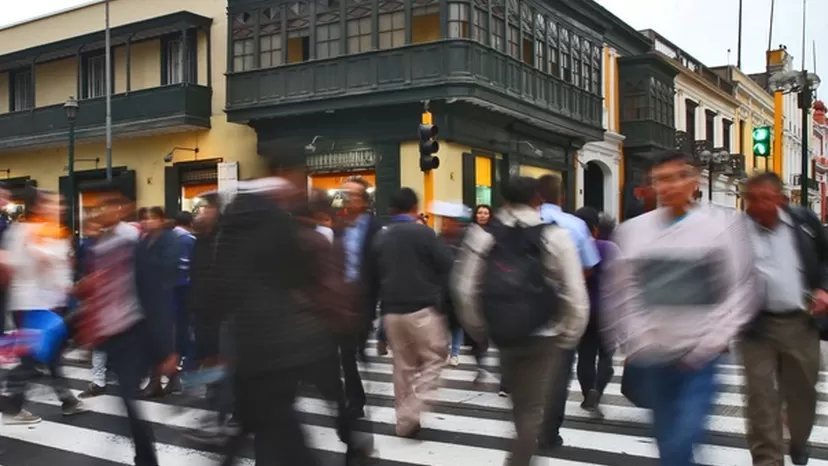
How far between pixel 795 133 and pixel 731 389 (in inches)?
2234

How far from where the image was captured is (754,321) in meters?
5.11

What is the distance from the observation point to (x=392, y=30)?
2120 centimetres

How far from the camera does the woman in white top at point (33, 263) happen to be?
21.9 ft

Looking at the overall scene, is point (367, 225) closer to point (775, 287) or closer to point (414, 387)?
point (414, 387)

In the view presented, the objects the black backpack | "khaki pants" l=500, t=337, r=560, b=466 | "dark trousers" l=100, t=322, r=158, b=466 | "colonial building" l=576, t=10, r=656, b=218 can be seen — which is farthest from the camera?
"colonial building" l=576, t=10, r=656, b=218

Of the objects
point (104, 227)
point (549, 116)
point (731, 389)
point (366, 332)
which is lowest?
point (731, 389)

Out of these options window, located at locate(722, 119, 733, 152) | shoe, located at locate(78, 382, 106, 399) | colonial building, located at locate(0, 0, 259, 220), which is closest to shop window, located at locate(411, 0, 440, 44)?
colonial building, located at locate(0, 0, 259, 220)

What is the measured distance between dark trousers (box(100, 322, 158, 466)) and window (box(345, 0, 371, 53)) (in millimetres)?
17160

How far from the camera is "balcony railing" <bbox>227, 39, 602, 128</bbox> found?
20062 mm

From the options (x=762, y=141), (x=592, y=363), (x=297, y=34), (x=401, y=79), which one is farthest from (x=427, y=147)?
(x=297, y=34)

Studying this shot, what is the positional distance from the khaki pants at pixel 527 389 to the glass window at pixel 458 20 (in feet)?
55.0

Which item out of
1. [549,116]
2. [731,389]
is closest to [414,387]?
[731,389]

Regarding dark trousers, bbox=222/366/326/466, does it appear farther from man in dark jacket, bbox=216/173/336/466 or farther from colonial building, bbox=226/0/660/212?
colonial building, bbox=226/0/660/212

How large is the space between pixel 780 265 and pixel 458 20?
16.3m
